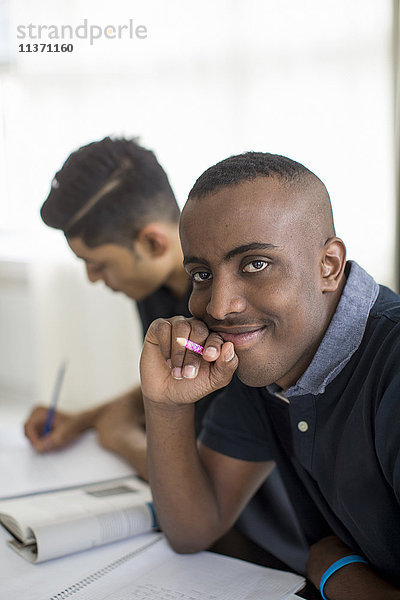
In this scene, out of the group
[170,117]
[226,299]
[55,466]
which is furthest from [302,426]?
[170,117]

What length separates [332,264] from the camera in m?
0.86

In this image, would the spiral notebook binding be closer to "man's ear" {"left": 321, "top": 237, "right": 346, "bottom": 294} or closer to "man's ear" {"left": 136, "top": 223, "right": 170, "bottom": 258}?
"man's ear" {"left": 321, "top": 237, "right": 346, "bottom": 294}

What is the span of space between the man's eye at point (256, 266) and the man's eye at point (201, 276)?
0.07m

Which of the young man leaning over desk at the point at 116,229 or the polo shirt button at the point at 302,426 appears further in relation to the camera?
the young man leaning over desk at the point at 116,229

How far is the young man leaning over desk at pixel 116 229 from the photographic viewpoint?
1466 millimetres

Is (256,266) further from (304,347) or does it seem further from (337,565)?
(337,565)

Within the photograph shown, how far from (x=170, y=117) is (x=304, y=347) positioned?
215cm

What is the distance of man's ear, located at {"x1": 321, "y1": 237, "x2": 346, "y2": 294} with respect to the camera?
85 cm

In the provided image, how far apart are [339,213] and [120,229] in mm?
1220

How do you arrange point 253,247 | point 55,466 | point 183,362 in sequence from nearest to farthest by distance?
1. point 253,247
2. point 183,362
3. point 55,466

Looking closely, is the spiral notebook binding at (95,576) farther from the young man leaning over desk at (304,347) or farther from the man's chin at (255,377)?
the man's chin at (255,377)

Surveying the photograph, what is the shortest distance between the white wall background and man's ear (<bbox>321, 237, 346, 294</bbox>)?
1.67 m

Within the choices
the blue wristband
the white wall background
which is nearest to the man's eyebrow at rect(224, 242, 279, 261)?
the blue wristband

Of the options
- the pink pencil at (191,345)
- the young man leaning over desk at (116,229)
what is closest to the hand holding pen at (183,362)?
the pink pencil at (191,345)
